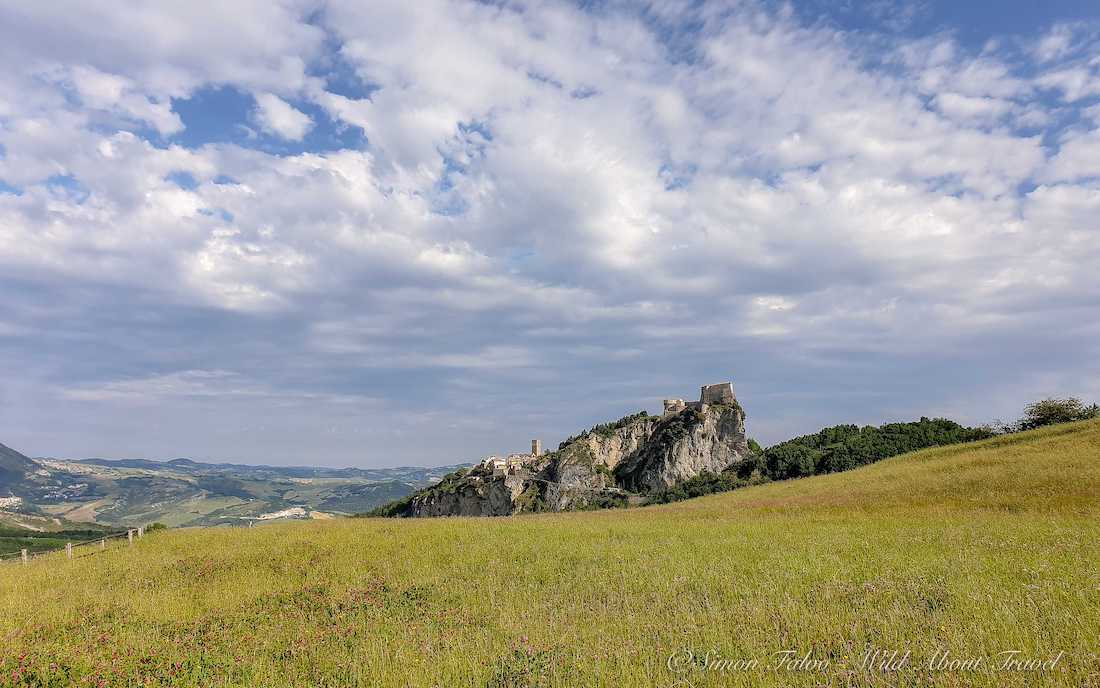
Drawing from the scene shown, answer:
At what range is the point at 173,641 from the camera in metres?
11.5

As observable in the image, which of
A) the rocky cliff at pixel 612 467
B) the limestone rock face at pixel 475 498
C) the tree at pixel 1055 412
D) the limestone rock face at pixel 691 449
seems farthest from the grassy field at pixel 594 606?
the limestone rock face at pixel 475 498

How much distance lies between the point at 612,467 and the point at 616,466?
1197 mm

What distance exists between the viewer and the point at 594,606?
473 inches

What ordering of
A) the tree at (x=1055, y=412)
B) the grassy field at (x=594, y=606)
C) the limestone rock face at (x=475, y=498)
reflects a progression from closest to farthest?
the grassy field at (x=594, y=606), the tree at (x=1055, y=412), the limestone rock face at (x=475, y=498)

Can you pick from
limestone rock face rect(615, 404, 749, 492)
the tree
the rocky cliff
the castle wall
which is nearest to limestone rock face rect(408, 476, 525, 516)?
the rocky cliff

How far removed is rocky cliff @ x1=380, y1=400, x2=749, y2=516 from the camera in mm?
113688

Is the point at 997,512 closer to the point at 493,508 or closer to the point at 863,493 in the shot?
the point at 863,493

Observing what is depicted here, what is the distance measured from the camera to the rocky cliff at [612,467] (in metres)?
114

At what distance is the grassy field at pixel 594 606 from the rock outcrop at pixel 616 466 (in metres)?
90.7

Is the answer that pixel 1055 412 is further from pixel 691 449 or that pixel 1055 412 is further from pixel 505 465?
pixel 505 465

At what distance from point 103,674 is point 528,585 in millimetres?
8883

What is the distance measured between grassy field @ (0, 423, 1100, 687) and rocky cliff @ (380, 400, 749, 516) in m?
90.6

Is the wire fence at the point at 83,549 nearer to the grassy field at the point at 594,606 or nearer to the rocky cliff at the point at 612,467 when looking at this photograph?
the grassy field at the point at 594,606

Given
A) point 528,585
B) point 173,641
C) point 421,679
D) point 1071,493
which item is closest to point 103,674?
point 173,641
